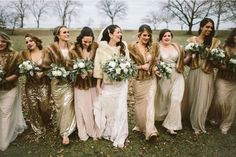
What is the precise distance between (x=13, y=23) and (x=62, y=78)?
143 ft

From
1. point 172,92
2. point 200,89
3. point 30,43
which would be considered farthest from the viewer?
point 200,89

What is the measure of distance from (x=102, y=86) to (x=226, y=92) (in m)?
3.64

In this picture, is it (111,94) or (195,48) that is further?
(195,48)

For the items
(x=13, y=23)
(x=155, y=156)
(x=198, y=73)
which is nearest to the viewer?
(x=155, y=156)

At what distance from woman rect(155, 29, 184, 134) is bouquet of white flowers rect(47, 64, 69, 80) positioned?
8.68 ft

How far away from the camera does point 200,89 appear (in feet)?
28.7

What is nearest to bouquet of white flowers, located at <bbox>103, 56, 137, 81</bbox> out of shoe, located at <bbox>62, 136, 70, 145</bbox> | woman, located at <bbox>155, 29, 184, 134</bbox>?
woman, located at <bbox>155, 29, 184, 134</bbox>

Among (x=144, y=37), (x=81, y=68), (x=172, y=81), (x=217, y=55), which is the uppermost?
(x=144, y=37)

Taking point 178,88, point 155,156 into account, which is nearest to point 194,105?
point 178,88

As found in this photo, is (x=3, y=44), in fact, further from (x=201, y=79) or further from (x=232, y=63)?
(x=232, y=63)

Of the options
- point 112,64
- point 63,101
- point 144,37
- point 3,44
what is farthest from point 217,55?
point 3,44

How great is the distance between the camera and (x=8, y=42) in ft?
26.2

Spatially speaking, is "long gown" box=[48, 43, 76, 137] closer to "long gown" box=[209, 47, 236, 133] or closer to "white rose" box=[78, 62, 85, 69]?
"white rose" box=[78, 62, 85, 69]

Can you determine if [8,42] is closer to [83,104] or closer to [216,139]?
[83,104]
